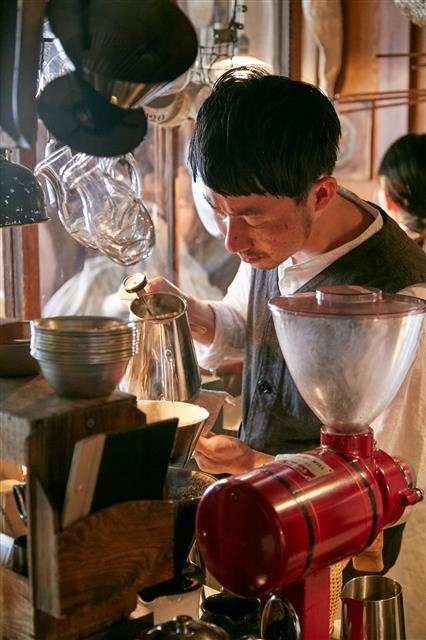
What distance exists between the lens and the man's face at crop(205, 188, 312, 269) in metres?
1.60

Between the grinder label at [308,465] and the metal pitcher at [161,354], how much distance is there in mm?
447

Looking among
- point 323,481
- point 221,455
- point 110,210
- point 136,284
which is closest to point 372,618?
point 323,481

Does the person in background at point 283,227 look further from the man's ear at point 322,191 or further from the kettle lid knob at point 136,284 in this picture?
the kettle lid knob at point 136,284

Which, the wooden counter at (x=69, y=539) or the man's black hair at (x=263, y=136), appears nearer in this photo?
the wooden counter at (x=69, y=539)

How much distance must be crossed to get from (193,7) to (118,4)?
84.4 inches

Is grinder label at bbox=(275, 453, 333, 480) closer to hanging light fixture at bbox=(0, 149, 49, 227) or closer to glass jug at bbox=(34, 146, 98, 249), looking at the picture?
hanging light fixture at bbox=(0, 149, 49, 227)

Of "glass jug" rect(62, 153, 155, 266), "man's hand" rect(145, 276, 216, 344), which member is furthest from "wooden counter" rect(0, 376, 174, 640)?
"man's hand" rect(145, 276, 216, 344)

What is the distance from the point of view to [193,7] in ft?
10.00

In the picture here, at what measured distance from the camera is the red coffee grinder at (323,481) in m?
1.02

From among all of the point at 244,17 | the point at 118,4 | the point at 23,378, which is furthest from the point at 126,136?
the point at 244,17

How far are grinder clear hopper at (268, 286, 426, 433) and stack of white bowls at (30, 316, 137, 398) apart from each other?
238mm

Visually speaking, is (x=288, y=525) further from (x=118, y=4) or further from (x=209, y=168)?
(x=209, y=168)

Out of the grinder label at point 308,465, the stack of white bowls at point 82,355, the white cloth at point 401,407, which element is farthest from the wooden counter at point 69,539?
the white cloth at point 401,407

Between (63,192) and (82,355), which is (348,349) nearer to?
(82,355)
